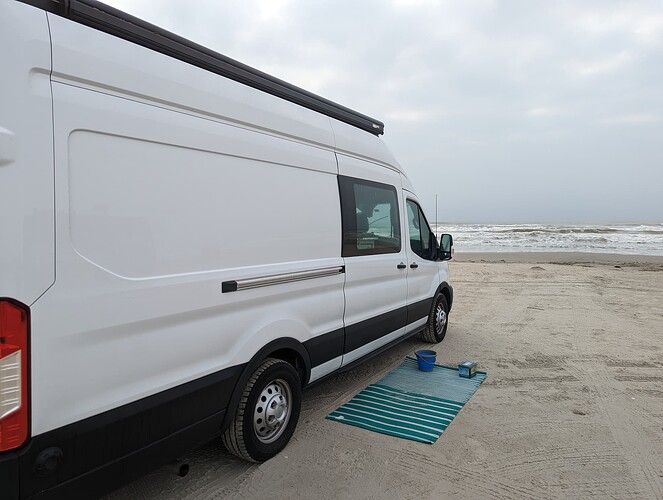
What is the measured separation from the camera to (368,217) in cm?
434

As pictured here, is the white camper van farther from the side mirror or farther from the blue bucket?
the side mirror

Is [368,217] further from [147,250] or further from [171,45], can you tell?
[147,250]

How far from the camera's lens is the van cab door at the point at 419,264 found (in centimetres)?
522

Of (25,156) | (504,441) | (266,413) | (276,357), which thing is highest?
(25,156)

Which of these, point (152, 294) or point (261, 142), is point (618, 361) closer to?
point (261, 142)

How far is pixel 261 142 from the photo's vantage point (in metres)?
3.04

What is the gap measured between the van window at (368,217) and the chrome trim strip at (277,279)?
290mm

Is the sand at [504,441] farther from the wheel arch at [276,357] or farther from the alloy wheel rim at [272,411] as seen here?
the wheel arch at [276,357]

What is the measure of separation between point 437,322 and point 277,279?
3721 millimetres

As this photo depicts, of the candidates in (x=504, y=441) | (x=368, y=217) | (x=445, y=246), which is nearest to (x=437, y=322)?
(x=445, y=246)

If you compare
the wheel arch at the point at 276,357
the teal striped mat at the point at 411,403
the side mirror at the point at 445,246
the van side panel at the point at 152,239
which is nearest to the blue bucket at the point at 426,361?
the teal striped mat at the point at 411,403

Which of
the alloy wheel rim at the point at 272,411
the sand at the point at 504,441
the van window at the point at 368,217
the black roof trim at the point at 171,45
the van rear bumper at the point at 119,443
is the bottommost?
the sand at the point at 504,441

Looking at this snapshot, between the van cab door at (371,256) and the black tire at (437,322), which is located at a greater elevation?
the van cab door at (371,256)

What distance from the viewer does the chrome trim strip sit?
8.96 ft
